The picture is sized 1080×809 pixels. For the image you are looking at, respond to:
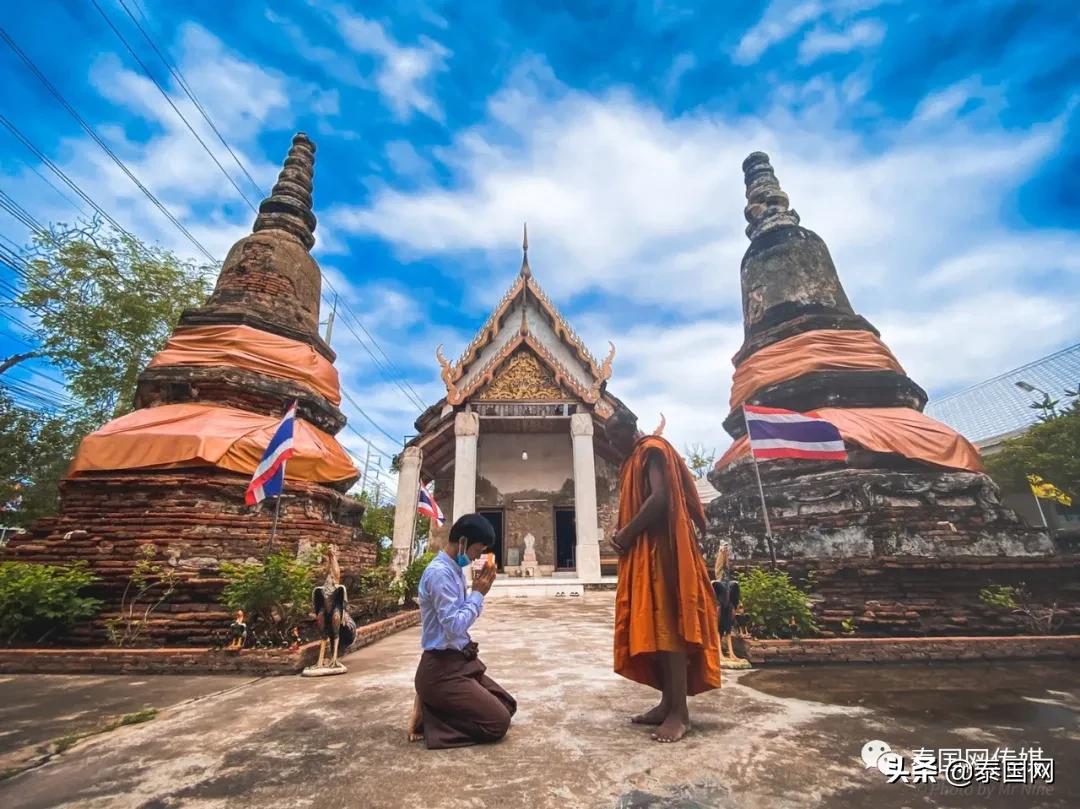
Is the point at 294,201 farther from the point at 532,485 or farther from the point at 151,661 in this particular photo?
the point at 532,485

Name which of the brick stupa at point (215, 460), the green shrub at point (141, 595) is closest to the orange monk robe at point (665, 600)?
the brick stupa at point (215, 460)

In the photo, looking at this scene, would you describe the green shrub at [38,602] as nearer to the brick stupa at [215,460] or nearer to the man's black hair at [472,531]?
the brick stupa at [215,460]

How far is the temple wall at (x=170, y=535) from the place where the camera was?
4188 mm

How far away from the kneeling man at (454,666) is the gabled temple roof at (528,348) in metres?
10.2

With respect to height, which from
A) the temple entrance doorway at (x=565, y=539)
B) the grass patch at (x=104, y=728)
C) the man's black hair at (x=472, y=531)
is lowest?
the grass patch at (x=104, y=728)

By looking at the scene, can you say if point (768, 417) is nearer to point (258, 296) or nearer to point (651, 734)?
point (651, 734)

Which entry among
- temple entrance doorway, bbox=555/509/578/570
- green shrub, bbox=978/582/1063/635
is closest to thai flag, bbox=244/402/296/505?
green shrub, bbox=978/582/1063/635

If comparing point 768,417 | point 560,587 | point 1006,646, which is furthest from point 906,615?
point 560,587

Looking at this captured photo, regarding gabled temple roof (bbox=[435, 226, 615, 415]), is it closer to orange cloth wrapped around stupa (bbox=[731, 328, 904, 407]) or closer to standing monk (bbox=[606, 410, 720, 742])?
orange cloth wrapped around stupa (bbox=[731, 328, 904, 407])

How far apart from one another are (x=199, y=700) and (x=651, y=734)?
246cm

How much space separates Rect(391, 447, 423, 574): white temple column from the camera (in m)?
11.3

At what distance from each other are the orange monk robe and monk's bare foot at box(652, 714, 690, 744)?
0.56ft

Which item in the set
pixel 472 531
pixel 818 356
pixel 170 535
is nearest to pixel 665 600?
pixel 472 531

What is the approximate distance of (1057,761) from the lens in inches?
70.1
